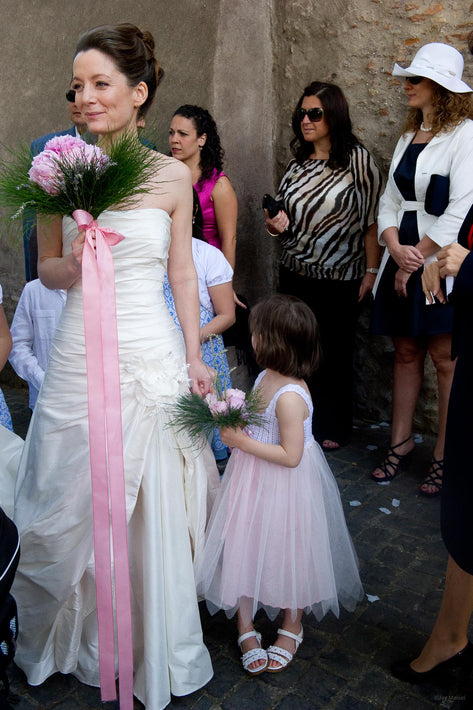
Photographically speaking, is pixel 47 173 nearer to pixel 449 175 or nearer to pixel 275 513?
pixel 275 513

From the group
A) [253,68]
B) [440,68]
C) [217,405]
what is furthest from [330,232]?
[217,405]

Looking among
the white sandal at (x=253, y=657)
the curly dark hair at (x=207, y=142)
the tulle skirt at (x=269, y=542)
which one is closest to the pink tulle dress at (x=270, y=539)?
the tulle skirt at (x=269, y=542)

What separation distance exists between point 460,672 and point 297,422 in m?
1.09

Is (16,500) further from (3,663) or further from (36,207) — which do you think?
(36,207)

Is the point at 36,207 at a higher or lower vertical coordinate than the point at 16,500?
higher

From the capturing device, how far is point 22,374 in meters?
3.86

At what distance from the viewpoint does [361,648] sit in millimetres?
2793

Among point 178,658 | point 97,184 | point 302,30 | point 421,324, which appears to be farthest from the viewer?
point 302,30

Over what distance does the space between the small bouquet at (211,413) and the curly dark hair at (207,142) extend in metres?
2.62

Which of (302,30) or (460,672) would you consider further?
(302,30)

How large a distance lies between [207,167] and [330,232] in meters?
0.96

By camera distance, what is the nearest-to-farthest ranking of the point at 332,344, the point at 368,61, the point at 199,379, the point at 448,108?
the point at 199,379 < the point at 448,108 < the point at 332,344 < the point at 368,61

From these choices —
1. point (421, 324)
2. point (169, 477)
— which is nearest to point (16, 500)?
point (169, 477)

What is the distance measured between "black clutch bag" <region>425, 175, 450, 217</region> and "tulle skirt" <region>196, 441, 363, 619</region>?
1.95 m
